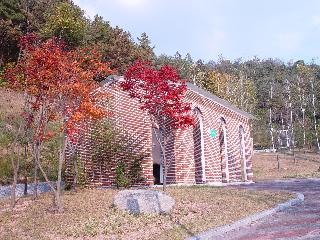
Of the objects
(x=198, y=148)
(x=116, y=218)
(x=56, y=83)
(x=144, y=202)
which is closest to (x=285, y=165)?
(x=198, y=148)

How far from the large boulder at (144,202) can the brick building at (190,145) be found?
6.88 meters

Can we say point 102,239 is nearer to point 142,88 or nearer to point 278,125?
point 142,88

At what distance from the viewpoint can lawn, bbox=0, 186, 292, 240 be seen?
935 centimetres

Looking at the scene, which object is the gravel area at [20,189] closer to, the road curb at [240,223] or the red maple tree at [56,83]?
the red maple tree at [56,83]

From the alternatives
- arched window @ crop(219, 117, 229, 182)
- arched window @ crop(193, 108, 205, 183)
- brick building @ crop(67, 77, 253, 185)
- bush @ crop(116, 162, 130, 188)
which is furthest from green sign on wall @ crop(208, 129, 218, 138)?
bush @ crop(116, 162, 130, 188)

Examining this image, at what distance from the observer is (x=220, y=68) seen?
75.8 metres

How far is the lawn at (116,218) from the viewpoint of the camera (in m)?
9.35

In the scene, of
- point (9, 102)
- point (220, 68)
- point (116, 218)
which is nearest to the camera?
point (116, 218)

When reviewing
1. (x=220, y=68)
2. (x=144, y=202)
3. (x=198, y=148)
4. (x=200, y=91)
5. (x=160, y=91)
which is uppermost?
(x=220, y=68)

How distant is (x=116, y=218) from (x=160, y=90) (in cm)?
613

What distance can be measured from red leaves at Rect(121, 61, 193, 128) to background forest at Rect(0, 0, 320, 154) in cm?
1322

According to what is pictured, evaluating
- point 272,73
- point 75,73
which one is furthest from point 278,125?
point 75,73

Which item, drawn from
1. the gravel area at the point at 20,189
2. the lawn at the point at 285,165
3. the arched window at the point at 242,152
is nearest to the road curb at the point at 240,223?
the gravel area at the point at 20,189

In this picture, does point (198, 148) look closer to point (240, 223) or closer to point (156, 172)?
point (156, 172)
